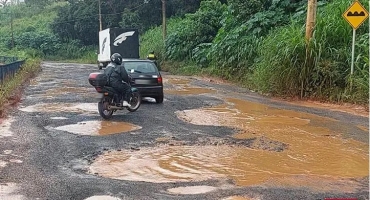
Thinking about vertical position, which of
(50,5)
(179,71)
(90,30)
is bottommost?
(179,71)

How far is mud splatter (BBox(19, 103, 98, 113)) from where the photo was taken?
12.4 m

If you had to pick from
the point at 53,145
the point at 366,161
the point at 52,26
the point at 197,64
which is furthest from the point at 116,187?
the point at 52,26

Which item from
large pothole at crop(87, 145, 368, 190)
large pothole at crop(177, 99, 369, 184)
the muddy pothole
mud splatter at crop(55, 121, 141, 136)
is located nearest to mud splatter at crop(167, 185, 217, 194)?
large pothole at crop(87, 145, 368, 190)

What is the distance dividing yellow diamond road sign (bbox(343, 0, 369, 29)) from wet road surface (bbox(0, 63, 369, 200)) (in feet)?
10.3

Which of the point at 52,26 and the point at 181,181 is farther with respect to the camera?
the point at 52,26

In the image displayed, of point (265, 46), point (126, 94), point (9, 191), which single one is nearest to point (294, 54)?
point (265, 46)

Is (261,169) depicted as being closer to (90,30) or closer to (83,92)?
(83,92)

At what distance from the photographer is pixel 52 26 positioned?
216ft

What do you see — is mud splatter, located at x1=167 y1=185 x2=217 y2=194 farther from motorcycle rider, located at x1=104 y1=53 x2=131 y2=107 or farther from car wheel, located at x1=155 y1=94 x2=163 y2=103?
car wheel, located at x1=155 y1=94 x2=163 y2=103

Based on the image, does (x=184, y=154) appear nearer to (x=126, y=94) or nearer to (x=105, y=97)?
(x=105, y=97)

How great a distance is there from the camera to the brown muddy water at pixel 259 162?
6.12 meters

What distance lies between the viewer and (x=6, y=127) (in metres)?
9.77

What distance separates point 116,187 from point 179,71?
28.0 metres

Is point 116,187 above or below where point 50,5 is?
below
